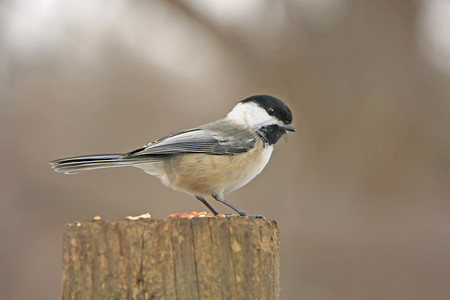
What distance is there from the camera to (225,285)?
67.9 inches

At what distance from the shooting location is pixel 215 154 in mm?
2916

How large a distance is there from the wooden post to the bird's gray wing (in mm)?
1077

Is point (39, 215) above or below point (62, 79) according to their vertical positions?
below

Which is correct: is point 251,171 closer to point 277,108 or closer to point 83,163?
point 277,108

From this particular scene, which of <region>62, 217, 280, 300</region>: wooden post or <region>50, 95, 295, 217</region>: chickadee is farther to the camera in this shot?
<region>50, 95, 295, 217</region>: chickadee

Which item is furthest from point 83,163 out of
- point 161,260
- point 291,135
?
point 291,135

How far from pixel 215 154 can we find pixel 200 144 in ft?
0.34

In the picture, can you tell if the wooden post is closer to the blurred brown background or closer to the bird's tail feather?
the bird's tail feather

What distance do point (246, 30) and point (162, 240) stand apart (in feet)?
23.6

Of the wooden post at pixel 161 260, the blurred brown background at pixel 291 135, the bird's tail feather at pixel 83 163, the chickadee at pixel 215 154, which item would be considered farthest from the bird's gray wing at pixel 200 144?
the blurred brown background at pixel 291 135

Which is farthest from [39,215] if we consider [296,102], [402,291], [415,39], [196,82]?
[415,39]

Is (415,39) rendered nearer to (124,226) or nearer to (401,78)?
(401,78)

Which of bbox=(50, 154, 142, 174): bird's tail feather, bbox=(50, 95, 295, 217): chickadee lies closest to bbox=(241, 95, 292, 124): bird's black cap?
bbox=(50, 95, 295, 217): chickadee

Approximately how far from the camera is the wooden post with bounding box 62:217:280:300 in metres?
1.69
